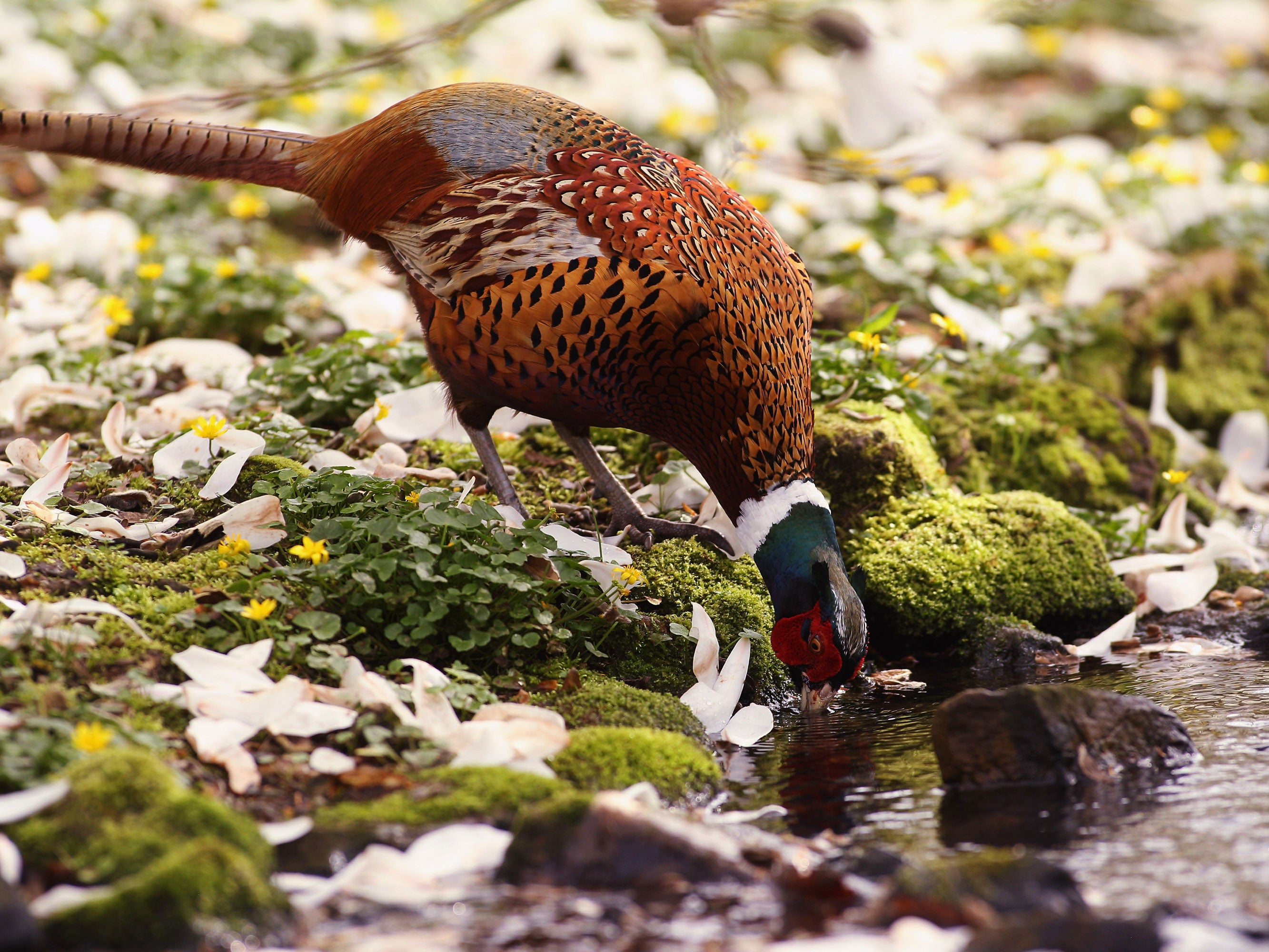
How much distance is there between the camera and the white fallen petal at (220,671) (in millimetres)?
3201

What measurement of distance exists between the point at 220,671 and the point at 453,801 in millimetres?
764

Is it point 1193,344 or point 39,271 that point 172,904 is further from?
point 1193,344

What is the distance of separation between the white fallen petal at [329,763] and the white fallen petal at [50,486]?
61.6 inches

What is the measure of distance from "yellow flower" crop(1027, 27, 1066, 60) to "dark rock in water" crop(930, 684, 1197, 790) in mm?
10962

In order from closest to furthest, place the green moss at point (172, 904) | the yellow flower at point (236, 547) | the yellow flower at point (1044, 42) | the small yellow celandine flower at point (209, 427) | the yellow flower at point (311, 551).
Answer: the green moss at point (172, 904)
the yellow flower at point (311, 551)
the yellow flower at point (236, 547)
the small yellow celandine flower at point (209, 427)
the yellow flower at point (1044, 42)

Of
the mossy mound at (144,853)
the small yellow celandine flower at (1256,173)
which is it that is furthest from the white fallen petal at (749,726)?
the small yellow celandine flower at (1256,173)

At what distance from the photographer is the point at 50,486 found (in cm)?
405

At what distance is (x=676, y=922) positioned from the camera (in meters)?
2.48

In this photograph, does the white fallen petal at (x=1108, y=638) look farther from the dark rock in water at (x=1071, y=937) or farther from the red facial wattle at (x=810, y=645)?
the dark rock in water at (x=1071, y=937)

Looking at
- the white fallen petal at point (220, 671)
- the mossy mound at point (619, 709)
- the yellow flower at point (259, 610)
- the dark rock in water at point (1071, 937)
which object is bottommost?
the dark rock in water at point (1071, 937)

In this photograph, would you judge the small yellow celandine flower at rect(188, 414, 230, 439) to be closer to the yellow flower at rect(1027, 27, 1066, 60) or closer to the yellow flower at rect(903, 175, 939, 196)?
the yellow flower at rect(903, 175, 939, 196)

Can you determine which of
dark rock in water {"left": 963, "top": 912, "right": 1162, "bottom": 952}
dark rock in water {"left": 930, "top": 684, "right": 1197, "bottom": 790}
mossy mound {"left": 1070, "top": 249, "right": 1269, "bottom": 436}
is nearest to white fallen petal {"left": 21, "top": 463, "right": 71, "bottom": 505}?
dark rock in water {"left": 930, "top": 684, "right": 1197, "bottom": 790}

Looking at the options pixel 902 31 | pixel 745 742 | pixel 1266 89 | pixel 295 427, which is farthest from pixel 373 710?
pixel 1266 89

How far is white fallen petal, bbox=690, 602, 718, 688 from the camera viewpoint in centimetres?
386
